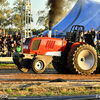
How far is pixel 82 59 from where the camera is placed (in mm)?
9031

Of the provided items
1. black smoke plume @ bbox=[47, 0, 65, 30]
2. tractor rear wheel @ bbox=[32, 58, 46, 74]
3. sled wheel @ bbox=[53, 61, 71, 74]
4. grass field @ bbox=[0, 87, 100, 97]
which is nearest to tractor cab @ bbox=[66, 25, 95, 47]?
sled wheel @ bbox=[53, 61, 71, 74]

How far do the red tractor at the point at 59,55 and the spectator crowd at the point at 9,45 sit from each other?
585cm

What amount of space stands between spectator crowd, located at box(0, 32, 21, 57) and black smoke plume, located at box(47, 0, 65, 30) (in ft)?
11.5

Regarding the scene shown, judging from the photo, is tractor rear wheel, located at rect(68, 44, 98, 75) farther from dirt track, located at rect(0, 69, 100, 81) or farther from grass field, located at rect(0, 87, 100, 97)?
grass field, located at rect(0, 87, 100, 97)

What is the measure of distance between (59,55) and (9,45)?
749 centimetres

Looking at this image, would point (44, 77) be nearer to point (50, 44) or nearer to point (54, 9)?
point (50, 44)

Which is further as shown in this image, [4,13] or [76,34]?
[4,13]

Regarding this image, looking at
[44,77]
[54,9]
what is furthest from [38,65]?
[54,9]

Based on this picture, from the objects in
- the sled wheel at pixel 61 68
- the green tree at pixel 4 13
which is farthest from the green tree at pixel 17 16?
the sled wheel at pixel 61 68

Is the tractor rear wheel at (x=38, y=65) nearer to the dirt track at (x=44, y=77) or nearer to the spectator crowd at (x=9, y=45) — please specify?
the dirt track at (x=44, y=77)

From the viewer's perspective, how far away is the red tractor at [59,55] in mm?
Result: 8812

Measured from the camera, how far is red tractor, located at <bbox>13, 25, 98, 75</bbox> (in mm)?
8812

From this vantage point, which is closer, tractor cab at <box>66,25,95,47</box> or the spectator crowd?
tractor cab at <box>66,25,95,47</box>

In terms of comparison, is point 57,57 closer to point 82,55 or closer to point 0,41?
point 82,55
